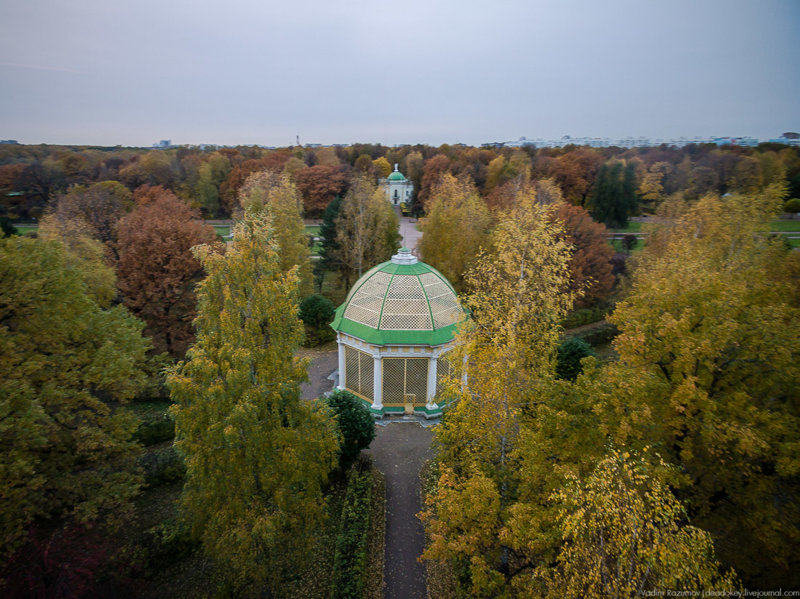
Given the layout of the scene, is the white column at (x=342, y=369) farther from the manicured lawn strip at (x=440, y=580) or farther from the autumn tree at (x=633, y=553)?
the autumn tree at (x=633, y=553)

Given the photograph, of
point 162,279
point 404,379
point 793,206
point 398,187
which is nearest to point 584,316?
point 404,379

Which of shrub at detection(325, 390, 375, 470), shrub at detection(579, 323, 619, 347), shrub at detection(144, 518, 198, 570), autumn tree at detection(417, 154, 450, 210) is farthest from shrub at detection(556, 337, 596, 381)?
autumn tree at detection(417, 154, 450, 210)

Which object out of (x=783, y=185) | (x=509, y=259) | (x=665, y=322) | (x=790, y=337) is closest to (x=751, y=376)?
(x=790, y=337)

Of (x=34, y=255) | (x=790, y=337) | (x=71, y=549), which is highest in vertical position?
(x=34, y=255)

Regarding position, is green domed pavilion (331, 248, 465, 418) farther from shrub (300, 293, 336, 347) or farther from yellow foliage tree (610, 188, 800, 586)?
yellow foliage tree (610, 188, 800, 586)

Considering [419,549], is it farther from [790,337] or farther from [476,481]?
[790,337]

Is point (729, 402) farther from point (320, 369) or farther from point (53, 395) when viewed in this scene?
point (320, 369)
